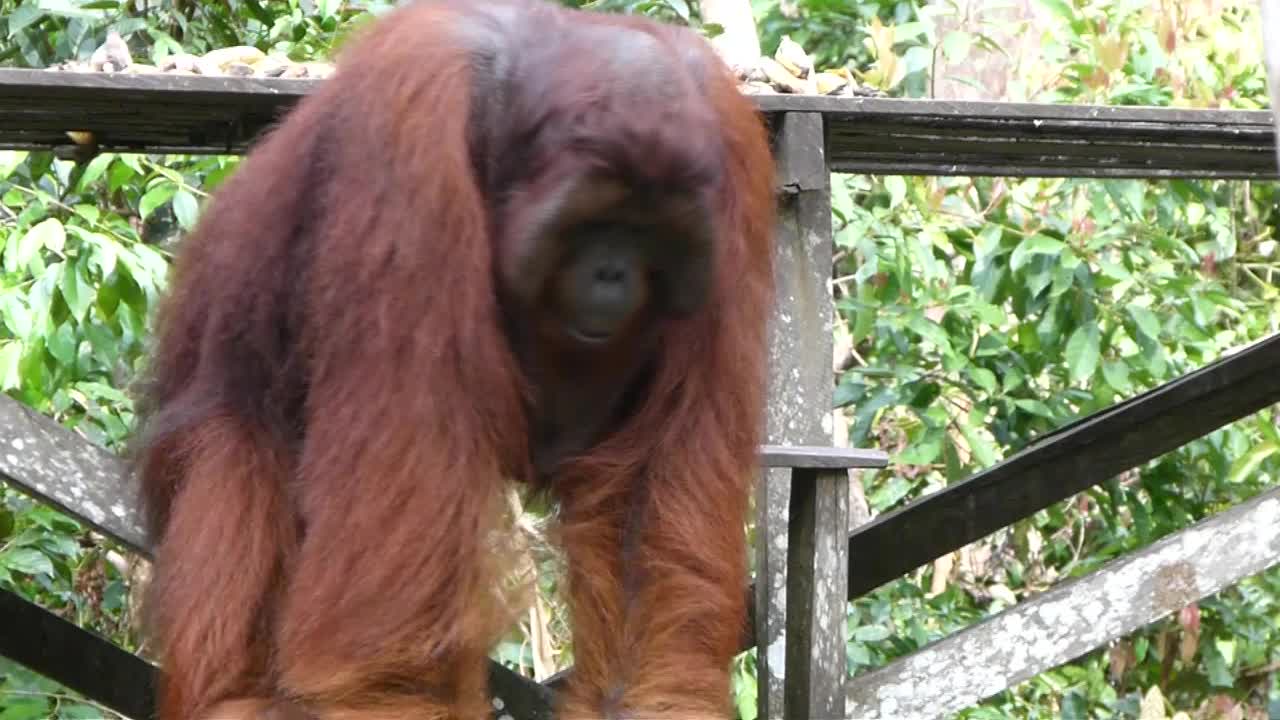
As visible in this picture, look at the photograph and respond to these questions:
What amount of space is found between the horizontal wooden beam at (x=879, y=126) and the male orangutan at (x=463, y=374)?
279mm

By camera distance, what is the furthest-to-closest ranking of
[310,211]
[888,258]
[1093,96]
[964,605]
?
[964,605], [1093,96], [888,258], [310,211]

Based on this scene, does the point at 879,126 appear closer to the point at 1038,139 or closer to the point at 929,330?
the point at 1038,139

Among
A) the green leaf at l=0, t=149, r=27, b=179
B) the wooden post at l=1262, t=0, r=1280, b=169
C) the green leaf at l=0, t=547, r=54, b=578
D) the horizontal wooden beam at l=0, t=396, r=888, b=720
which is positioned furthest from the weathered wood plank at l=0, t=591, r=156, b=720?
the wooden post at l=1262, t=0, r=1280, b=169

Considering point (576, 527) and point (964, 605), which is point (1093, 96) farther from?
point (576, 527)

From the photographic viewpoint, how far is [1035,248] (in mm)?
5383

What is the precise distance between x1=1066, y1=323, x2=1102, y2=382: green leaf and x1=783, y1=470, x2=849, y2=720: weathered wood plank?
1.57 metres

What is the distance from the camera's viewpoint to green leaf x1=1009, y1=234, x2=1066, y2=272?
5375 mm

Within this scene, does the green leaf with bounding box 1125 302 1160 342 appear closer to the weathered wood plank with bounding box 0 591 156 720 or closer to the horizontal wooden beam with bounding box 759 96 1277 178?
the horizontal wooden beam with bounding box 759 96 1277 178

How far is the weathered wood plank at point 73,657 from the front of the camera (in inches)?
180

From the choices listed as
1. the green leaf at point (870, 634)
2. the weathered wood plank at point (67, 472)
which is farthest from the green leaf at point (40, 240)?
the green leaf at point (870, 634)

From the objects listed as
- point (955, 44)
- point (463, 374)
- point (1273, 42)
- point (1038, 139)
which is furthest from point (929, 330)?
point (1273, 42)

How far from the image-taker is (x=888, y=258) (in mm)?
5723

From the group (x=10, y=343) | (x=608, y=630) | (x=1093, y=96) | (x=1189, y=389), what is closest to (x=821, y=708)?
(x=608, y=630)

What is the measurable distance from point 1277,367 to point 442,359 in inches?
112
